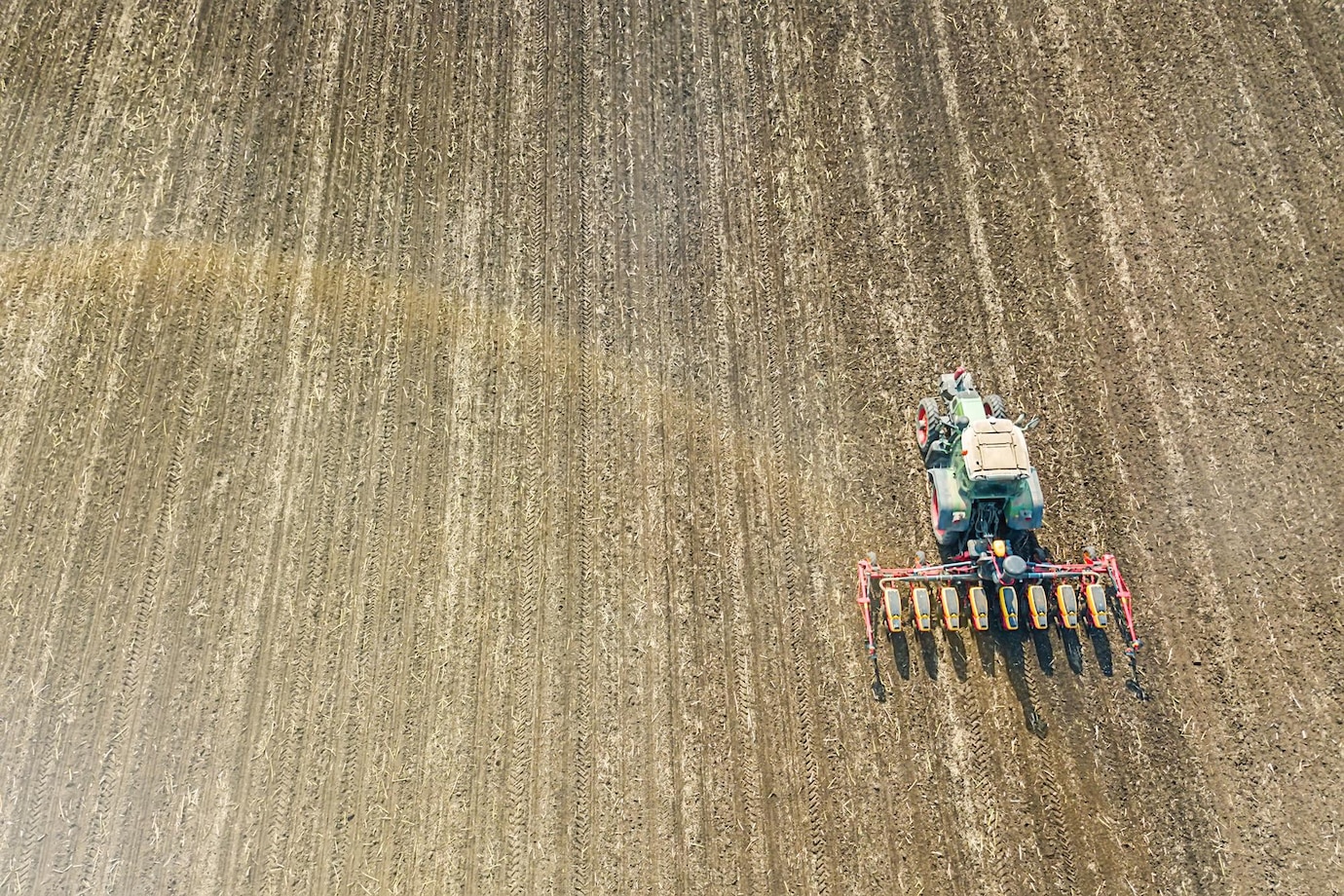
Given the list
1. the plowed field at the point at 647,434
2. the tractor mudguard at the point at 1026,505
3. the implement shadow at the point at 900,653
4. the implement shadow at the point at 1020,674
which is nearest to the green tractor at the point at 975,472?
the tractor mudguard at the point at 1026,505

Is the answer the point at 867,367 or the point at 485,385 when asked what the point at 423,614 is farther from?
the point at 867,367

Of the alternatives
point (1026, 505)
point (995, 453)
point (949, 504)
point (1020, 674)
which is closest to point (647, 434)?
point (949, 504)

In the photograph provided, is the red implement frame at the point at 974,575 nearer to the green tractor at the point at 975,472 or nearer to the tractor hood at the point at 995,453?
the green tractor at the point at 975,472

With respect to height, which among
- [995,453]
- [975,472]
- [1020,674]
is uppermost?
[995,453]

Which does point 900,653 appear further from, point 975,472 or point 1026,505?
point 975,472

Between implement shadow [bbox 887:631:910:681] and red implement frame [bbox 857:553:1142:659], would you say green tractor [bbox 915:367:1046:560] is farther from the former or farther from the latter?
implement shadow [bbox 887:631:910:681]

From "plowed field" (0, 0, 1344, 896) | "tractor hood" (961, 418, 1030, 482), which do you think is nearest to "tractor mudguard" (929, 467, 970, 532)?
"tractor hood" (961, 418, 1030, 482)
